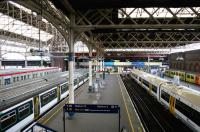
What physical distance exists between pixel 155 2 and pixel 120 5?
5.24 feet

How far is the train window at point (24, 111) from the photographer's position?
1031cm

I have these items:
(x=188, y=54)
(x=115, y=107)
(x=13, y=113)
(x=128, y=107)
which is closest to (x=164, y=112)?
(x=128, y=107)

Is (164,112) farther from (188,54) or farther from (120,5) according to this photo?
(188,54)

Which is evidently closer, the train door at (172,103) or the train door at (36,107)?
the train door at (36,107)

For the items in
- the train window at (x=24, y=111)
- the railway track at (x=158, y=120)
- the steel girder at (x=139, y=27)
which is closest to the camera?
the train window at (x=24, y=111)

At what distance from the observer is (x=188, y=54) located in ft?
124

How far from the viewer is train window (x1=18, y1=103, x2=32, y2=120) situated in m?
10.3

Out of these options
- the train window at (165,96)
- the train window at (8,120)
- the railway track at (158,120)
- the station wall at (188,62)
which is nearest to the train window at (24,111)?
the train window at (8,120)

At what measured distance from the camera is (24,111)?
10.8m

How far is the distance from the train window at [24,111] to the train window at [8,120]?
0.52m

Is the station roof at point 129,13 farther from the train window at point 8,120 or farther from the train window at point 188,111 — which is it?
the train window at point 8,120

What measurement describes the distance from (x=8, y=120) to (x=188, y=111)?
354 inches

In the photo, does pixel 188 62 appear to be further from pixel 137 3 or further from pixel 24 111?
pixel 24 111

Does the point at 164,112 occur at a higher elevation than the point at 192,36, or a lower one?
lower
